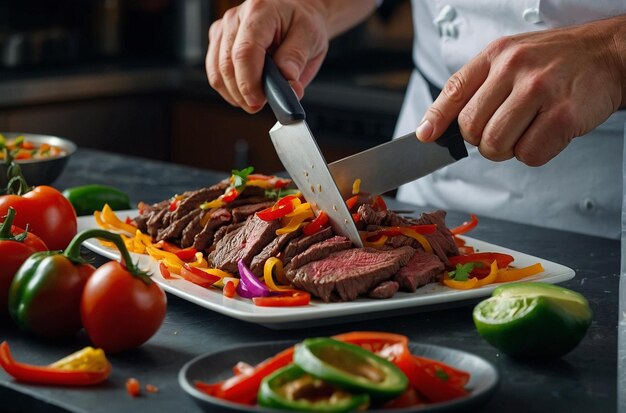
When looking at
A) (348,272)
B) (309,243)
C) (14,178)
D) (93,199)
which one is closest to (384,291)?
(348,272)

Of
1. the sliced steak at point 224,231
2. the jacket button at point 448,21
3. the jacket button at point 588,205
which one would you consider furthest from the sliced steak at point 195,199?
the jacket button at point 588,205

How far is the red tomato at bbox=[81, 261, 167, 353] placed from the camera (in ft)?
4.58

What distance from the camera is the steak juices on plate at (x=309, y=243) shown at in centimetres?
160

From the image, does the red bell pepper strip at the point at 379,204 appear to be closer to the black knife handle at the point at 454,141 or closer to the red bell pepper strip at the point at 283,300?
the black knife handle at the point at 454,141

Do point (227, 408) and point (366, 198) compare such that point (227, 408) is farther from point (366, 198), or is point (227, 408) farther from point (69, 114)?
point (69, 114)

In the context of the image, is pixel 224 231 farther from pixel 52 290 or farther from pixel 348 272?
pixel 52 290

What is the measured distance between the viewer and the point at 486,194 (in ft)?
8.29

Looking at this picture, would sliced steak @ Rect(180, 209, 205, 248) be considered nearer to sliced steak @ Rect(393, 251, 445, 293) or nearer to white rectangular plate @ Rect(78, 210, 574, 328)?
white rectangular plate @ Rect(78, 210, 574, 328)

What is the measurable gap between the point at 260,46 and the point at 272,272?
70 centimetres

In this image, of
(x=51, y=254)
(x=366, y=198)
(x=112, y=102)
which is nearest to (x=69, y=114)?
(x=112, y=102)

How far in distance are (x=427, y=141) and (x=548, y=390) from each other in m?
0.60

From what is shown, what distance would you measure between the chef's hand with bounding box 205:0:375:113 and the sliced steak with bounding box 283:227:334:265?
1.75 ft

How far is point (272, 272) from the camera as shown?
1.67 meters

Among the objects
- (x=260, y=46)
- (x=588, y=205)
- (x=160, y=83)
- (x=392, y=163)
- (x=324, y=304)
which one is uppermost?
(x=260, y=46)
